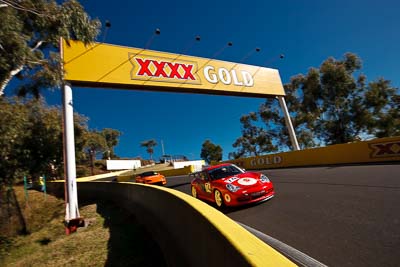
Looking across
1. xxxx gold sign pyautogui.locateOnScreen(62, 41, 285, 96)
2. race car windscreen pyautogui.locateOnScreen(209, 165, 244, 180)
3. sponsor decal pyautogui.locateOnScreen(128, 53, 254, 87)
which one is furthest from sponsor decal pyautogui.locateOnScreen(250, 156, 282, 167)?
race car windscreen pyautogui.locateOnScreen(209, 165, 244, 180)

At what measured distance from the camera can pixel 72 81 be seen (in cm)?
1043

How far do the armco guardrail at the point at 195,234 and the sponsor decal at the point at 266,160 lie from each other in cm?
1361

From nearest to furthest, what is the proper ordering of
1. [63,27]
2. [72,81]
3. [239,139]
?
[63,27] → [72,81] → [239,139]

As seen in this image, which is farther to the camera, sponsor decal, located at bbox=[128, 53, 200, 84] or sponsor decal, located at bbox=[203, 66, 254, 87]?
sponsor decal, located at bbox=[203, 66, 254, 87]

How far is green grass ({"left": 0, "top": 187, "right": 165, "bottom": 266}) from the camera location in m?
5.02

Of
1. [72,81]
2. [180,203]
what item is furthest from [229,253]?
[72,81]

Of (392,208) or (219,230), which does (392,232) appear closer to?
(392,208)

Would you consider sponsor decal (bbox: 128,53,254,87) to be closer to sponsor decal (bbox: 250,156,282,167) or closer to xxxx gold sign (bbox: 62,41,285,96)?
xxxx gold sign (bbox: 62,41,285,96)

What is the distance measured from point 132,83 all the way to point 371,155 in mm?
13818

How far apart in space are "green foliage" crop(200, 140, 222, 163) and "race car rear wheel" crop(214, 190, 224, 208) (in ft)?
283

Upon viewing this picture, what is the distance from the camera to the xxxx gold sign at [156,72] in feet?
35.5

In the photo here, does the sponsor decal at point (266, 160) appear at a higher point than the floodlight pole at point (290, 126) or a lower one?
lower

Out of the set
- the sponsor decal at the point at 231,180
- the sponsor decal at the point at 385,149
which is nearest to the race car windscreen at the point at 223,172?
the sponsor decal at the point at 231,180

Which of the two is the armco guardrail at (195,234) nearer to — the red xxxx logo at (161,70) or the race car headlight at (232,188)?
the race car headlight at (232,188)
